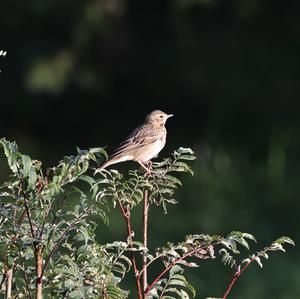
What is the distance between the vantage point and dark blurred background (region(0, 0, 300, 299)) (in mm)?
13648

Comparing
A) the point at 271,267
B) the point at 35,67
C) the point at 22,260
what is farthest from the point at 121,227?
the point at 22,260

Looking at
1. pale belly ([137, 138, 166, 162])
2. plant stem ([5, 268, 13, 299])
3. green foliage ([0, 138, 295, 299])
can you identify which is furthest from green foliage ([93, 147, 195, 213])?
pale belly ([137, 138, 166, 162])

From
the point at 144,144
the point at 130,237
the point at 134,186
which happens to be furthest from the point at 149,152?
the point at 130,237

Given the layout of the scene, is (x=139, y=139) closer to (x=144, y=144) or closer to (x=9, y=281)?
(x=144, y=144)

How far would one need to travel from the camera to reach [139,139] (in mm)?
6168

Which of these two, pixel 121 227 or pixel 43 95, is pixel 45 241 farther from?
pixel 43 95

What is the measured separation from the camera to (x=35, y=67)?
13.6m

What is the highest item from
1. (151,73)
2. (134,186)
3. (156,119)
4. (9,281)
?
(151,73)

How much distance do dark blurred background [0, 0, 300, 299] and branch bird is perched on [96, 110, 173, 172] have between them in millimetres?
5899

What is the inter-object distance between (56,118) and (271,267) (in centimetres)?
694

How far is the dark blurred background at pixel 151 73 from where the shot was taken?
44.8 ft

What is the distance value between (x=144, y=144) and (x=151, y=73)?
8519 mm

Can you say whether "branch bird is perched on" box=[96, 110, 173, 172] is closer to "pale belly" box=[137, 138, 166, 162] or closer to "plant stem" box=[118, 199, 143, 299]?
"pale belly" box=[137, 138, 166, 162]

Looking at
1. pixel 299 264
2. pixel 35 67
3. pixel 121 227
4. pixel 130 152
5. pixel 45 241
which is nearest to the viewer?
pixel 45 241
